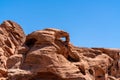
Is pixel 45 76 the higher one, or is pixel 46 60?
pixel 46 60

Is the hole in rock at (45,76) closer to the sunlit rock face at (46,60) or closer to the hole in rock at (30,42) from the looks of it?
the sunlit rock face at (46,60)

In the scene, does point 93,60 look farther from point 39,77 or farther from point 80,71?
point 39,77

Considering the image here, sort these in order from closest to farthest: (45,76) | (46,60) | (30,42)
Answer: (46,60)
(45,76)
(30,42)

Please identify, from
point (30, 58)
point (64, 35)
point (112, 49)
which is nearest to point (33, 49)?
point (30, 58)

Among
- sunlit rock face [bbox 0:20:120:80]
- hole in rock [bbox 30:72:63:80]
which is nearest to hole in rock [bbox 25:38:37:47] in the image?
sunlit rock face [bbox 0:20:120:80]

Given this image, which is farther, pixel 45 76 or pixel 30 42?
pixel 30 42

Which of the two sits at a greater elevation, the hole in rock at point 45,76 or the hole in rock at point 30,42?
the hole in rock at point 30,42

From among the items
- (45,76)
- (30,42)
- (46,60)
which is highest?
(30,42)

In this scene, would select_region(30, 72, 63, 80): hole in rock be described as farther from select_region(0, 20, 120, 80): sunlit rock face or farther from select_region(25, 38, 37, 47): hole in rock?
select_region(25, 38, 37, 47): hole in rock

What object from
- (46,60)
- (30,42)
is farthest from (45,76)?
(30,42)

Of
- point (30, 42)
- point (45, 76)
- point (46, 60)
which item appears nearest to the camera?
point (46, 60)

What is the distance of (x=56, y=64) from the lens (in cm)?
2433

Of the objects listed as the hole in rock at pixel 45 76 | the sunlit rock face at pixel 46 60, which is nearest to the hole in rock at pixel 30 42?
the sunlit rock face at pixel 46 60

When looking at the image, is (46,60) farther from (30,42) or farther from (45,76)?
(30,42)
